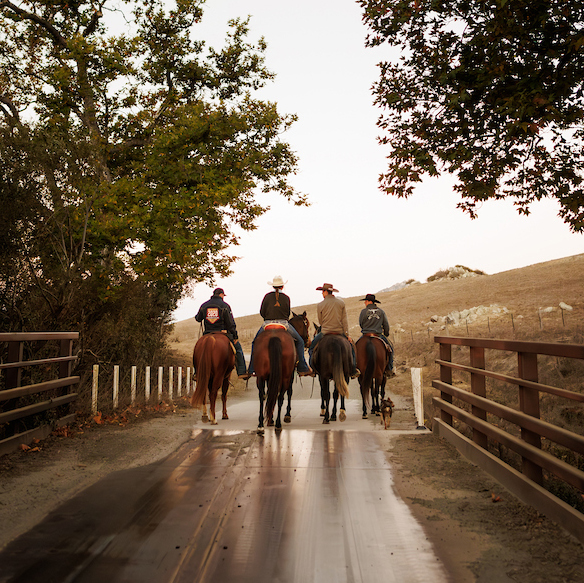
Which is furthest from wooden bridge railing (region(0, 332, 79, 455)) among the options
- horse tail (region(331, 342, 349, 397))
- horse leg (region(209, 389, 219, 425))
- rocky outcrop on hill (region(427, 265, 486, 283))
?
rocky outcrop on hill (region(427, 265, 486, 283))

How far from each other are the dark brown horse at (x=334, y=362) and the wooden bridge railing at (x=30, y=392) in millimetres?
4818

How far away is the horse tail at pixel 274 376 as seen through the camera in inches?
404

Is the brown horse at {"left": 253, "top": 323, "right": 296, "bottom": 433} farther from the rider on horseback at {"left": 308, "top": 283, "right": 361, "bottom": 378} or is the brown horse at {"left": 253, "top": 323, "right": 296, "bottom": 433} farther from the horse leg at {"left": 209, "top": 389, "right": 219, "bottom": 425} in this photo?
the rider on horseback at {"left": 308, "top": 283, "right": 361, "bottom": 378}

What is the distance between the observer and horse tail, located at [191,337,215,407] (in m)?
10.9

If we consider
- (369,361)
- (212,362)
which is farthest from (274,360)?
(369,361)

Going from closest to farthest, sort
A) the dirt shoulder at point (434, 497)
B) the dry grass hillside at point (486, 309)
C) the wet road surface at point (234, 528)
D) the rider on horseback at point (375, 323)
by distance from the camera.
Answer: the wet road surface at point (234, 528), the dirt shoulder at point (434, 497), the rider on horseback at point (375, 323), the dry grass hillside at point (486, 309)

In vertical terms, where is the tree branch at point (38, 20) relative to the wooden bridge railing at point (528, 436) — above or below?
above

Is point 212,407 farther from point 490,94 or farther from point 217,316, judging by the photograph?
point 490,94

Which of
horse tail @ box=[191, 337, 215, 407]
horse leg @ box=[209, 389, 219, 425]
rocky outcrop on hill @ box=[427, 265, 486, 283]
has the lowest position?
horse leg @ box=[209, 389, 219, 425]

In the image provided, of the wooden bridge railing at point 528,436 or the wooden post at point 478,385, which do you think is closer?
the wooden bridge railing at point 528,436

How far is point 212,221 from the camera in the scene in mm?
20188

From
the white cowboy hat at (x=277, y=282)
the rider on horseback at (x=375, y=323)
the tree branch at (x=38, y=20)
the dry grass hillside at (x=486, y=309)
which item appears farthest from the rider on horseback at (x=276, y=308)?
the tree branch at (x=38, y=20)

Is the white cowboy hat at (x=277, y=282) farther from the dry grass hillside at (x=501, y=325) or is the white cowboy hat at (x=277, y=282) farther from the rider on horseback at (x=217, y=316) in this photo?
the dry grass hillside at (x=501, y=325)

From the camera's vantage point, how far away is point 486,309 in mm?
48719
